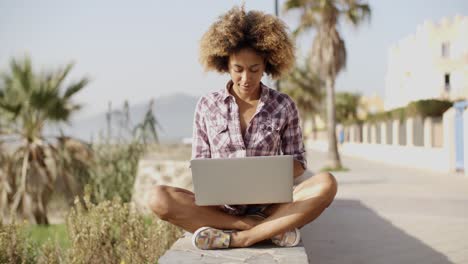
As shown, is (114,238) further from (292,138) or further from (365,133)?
(365,133)

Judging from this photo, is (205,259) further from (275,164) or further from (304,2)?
(304,2)

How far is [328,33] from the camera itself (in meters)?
21.5

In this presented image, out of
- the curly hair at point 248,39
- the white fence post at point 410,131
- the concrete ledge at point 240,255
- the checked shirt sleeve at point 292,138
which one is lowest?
the white fence post at point 410,131

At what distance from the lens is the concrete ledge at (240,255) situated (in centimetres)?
323

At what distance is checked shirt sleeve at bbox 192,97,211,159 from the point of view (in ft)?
12.9

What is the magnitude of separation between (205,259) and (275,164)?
0.63 metres

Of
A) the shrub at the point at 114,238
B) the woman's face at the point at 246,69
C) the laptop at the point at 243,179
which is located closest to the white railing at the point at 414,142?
the shrub at the point at 114,238

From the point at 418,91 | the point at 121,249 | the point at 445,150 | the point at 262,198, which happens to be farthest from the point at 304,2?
the point at 418,91

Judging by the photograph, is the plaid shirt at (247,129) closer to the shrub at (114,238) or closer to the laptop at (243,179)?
the laptop at (243,179)

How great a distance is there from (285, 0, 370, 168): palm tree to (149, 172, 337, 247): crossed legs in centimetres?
1769

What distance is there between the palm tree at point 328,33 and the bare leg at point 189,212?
17.7 meters

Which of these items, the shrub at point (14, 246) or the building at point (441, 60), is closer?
the shrub at point (14, 246)

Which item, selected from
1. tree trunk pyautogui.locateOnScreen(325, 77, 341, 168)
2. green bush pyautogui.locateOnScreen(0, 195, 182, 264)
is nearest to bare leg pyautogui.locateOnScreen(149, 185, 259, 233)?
green bush pyautogui.locateOnScreen(0, 195, 182, 264)

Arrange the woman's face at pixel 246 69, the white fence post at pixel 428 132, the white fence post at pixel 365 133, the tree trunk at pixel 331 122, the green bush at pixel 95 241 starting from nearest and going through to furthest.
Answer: the woman's face at pixel 246 69 → the green bush at pixel 95 241 → the tree trunk at pixel 331 122 → the white fence post at pixel 428 132 → the white fence post at pixel 365 133
